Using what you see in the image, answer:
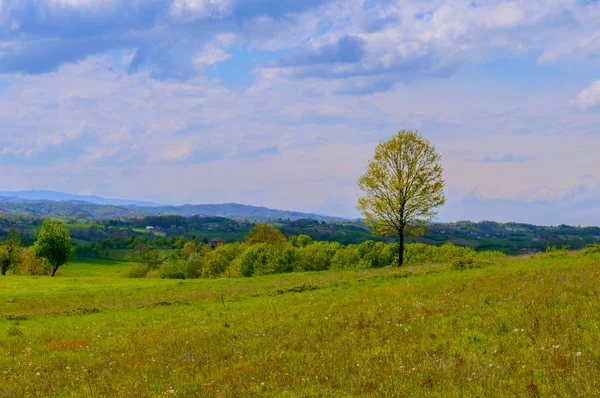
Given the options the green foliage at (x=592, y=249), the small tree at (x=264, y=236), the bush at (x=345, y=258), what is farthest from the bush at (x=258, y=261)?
the green foliage at (x=592, y=249)

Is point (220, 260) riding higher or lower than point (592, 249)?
lower

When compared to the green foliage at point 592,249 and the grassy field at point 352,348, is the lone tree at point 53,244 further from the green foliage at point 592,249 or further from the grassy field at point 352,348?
the green foliage at point 592,249

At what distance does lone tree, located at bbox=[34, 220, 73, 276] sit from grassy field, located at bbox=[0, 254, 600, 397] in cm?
7256

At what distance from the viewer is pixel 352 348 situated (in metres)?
12.4

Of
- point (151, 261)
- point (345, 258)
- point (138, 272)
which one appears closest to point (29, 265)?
point (138, 272)

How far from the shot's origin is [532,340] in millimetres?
10945

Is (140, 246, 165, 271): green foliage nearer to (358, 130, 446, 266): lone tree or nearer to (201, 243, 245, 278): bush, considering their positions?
(201, 243, 245, 278): bush

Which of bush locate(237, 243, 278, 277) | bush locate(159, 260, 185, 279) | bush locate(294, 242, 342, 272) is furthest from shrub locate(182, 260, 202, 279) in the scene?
bush locate(294, 242, 342, 272)

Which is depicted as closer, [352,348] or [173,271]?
[352,348]

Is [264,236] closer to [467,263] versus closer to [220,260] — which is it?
[220,260]

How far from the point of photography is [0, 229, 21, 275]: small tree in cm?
10294

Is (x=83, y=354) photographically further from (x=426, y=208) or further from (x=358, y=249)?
(x=358, y=249)

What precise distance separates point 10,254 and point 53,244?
82.3ft

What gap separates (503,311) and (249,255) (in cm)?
8098
